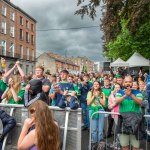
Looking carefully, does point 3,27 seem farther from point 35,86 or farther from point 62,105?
point 62,105

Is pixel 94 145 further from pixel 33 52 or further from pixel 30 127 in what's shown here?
pixel 33 52

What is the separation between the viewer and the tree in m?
14.2

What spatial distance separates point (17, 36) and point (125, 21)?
3963 centimetres

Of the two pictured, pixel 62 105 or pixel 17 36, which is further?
pixel 17 36

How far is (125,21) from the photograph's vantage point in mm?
18344

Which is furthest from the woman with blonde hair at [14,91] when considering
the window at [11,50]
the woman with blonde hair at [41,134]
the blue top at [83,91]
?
the window at [11,50]

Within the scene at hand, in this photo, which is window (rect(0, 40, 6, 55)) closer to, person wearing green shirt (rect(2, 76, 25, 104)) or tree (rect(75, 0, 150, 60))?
tree (rect(75, 0, 150, 60))

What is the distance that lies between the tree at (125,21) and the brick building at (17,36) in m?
30.1

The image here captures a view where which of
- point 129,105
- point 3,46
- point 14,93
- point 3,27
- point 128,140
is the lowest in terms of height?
point 128,140

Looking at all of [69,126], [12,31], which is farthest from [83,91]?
[12,31]

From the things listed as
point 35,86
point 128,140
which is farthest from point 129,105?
point 35,86

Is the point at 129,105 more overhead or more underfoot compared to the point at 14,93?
more underfoot

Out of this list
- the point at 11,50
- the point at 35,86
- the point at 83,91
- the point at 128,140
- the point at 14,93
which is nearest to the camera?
the point at 35,86

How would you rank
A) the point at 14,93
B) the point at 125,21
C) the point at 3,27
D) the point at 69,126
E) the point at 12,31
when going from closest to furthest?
the point at 69,126
the point at 14,93
the point at 125,21
the point at 3,27
the point at 12,31
